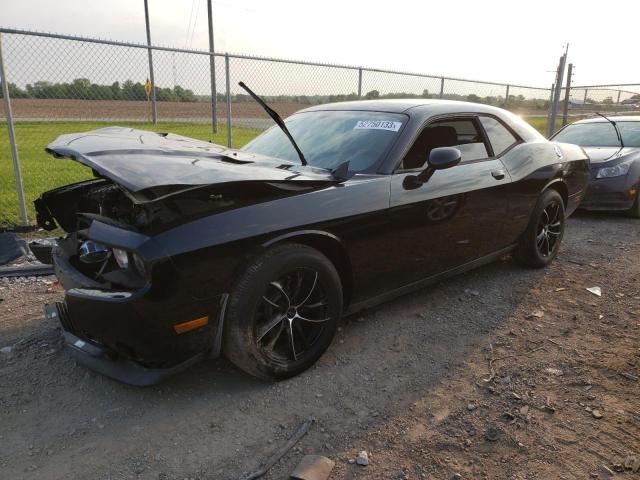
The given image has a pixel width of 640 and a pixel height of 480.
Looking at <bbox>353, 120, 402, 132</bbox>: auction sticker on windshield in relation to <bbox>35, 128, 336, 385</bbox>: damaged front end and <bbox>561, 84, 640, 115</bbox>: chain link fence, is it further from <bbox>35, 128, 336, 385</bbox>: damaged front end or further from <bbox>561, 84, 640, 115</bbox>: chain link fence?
<bbox>561, 84, 640, 115</bbox>: chain link fence

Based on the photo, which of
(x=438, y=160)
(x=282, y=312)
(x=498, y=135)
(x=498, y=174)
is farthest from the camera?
(x=498, y=135)

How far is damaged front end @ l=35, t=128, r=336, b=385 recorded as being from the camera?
7.10 feet

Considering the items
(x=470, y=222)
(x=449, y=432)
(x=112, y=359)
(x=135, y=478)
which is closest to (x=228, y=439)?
(x=135, y=478)

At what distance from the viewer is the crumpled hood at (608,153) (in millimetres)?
6957

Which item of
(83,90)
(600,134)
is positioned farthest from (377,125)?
(600,134)

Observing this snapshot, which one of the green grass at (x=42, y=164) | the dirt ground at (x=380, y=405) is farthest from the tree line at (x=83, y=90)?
the dirt ground at (x=380, y=405)

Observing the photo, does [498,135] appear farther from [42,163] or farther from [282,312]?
[42,163]

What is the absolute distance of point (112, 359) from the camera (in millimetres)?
2441

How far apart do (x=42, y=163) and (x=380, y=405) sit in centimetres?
886

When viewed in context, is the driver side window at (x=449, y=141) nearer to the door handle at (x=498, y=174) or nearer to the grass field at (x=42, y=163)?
the door handle at (x=498, y=174)

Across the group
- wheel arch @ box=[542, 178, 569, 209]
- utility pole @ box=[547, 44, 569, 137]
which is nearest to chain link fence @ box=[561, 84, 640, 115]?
utility pole @ box=[547, 44, 569, 137]

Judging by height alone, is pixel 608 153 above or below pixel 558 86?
below

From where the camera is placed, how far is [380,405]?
2.53m

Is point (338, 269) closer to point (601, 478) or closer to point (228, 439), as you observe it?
point (228, 439)
